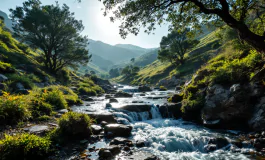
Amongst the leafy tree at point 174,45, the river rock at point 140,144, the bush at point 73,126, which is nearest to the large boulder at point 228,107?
the river rock at point 140,144

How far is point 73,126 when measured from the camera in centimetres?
1030

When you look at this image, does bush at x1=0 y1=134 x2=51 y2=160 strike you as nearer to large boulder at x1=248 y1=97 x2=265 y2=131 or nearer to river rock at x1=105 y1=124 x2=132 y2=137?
river rock at x1=105 y1=124 x2=132 y2=137

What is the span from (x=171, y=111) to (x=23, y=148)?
49.7ft

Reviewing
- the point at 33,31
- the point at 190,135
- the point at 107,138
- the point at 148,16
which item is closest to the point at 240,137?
the point at 190,135

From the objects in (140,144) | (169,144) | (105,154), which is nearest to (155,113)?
(169,144)

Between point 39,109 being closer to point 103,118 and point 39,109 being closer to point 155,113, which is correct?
point 103,118

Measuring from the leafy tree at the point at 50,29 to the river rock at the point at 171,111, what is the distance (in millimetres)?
30630

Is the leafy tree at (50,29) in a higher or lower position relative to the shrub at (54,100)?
higher

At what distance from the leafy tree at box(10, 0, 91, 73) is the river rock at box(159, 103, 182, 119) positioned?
30.6 meters

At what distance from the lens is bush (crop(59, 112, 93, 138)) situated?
1021 cm

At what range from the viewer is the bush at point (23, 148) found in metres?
6.82

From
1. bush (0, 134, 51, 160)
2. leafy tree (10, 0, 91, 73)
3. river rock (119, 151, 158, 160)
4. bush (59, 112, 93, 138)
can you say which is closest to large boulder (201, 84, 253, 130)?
river rock (119, 151, 158, 160)

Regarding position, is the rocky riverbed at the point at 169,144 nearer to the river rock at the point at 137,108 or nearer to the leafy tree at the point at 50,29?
the river rock at the point at 137,108

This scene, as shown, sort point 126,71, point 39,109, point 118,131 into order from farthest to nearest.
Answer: point 126,71 → point 39,109 → point 118,131
